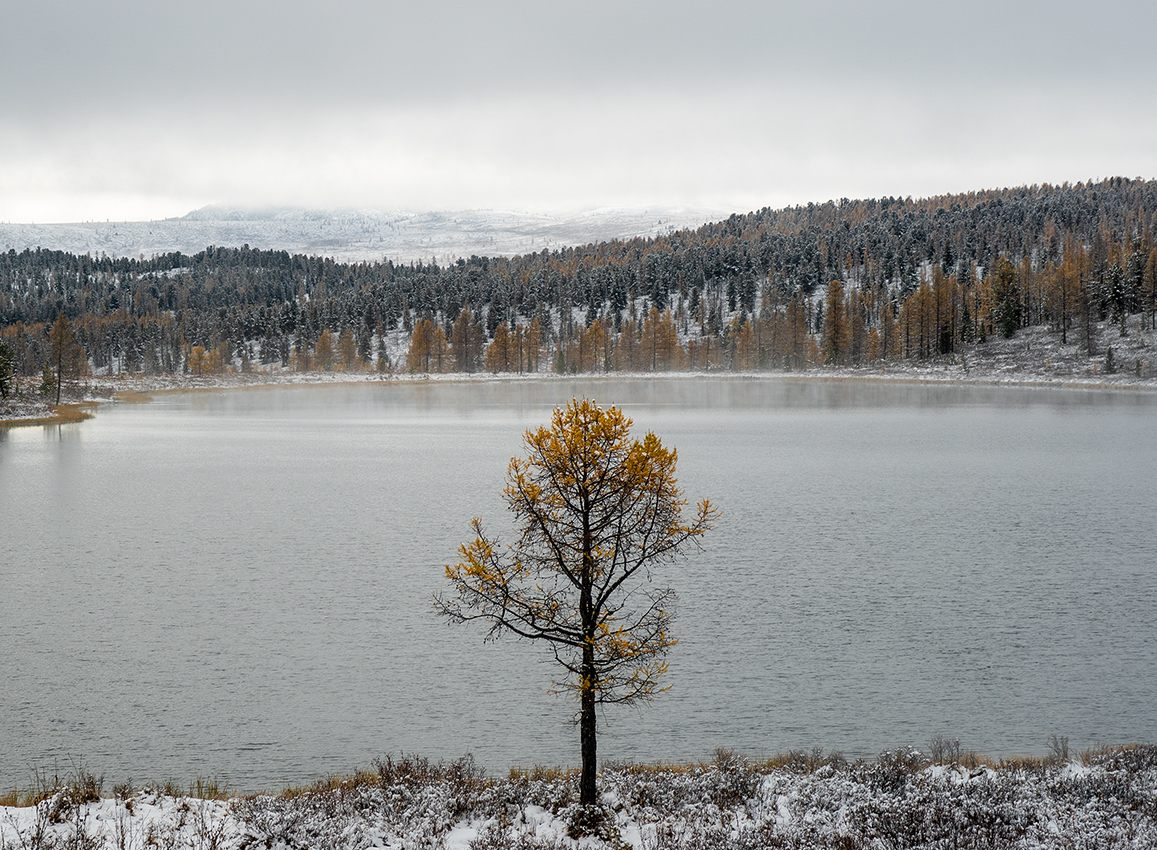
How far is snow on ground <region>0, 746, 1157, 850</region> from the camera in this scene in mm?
12688

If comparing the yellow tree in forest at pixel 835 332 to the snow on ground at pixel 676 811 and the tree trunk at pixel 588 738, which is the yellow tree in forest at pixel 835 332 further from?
the tree trunk at pixel 588 738

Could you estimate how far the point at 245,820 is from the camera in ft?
44.3

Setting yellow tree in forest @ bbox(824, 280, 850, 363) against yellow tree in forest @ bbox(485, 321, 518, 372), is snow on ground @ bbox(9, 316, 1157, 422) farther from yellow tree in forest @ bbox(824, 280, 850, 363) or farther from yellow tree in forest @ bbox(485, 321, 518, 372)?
yellow tree in forest @ bbox(824, 280, 850, 363)

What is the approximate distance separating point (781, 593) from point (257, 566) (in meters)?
20.2

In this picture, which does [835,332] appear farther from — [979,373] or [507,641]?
[507,641]

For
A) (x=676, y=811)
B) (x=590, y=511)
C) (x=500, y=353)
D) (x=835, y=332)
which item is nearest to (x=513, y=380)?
(x=500, y=353)

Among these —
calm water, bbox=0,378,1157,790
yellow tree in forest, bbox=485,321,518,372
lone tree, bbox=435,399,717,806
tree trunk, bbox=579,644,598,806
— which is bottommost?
calm water, bbox=0,378,1157,790

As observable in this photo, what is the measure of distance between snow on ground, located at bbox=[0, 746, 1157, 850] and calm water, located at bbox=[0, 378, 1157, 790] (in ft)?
8.52

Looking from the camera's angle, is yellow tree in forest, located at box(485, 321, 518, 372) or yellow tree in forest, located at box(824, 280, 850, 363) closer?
yellow tree in forest, located at box(824, 280, 850, 363)

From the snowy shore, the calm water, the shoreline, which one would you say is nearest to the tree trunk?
Answer: the calm water

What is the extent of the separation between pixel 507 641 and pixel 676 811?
11.6m

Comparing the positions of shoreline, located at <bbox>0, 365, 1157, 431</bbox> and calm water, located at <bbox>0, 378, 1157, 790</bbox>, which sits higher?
shoreline, located at <bbox>0, 365, 1157, 431</bbox>

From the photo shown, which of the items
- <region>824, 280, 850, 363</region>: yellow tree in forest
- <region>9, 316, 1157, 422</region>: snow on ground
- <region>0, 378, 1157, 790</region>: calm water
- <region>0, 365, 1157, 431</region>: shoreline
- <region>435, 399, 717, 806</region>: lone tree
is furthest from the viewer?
<region>824, 280, 850, 363</region>: yellow tree in forest

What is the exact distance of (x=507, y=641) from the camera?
2509 centimetres
